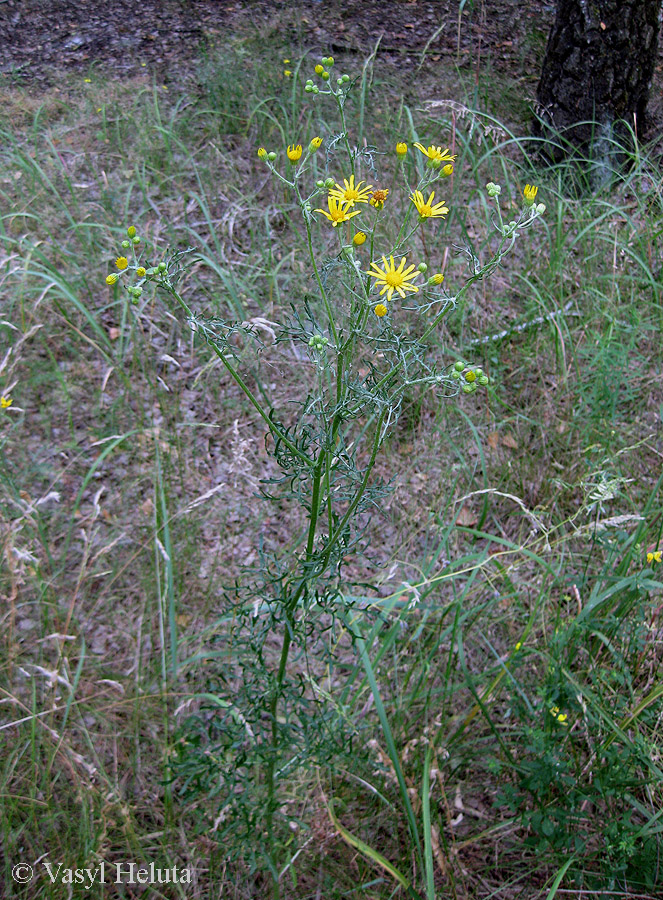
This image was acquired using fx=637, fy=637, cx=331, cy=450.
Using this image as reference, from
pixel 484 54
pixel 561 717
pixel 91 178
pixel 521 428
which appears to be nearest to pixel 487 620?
pixel 561 717

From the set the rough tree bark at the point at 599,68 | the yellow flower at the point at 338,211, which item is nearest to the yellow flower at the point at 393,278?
the yellow flower at the point at 338,211

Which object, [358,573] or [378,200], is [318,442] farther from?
[358,573]

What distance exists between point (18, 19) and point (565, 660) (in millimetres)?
5696

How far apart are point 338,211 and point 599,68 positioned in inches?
110

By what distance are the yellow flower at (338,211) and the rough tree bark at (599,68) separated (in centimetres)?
239

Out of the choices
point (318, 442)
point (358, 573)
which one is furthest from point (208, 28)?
point (318, 442)

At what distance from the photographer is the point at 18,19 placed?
477cm

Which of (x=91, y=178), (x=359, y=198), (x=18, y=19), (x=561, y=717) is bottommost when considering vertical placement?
(x=561, y=717)

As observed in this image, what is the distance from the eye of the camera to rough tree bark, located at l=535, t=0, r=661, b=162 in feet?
9.93

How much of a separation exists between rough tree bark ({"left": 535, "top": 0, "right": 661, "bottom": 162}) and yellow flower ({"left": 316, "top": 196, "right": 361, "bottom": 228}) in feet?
7.83

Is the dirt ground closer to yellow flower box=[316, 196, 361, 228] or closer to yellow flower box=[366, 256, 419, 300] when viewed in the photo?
yellow flower box=[316, 196, 361, 228]

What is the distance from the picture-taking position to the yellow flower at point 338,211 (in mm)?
1120

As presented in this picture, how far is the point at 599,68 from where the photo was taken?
3.15 m

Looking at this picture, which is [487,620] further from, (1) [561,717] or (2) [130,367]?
(2) [130,367]
